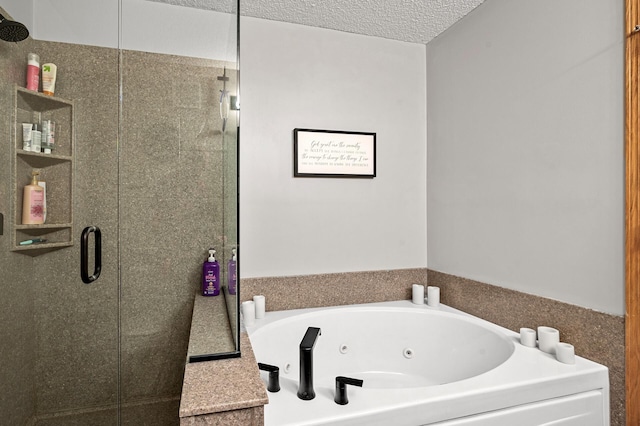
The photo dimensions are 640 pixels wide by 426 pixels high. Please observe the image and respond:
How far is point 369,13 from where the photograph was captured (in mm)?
2184

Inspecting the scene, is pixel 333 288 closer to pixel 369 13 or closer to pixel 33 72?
pixel 369 13

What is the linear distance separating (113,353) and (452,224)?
196cm

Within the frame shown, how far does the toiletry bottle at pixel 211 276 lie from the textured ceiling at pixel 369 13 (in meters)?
Result: 1.44

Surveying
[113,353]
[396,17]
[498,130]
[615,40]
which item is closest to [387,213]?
[498,130]

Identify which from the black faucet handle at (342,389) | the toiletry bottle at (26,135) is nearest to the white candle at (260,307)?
the black faucet handle at (342,389)

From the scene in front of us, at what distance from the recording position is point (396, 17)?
2.23 metres

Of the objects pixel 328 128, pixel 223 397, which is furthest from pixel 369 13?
pixel 223 397

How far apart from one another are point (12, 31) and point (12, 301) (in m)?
0.85

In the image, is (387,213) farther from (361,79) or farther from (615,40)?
(615,40)

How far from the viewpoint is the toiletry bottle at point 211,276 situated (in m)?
1.89

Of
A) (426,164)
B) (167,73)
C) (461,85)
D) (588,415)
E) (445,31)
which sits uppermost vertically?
(445,31)

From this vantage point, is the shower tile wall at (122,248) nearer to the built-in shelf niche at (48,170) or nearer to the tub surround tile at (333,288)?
the built-in shelf niche at (48,170)

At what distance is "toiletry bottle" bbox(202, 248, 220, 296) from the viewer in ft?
6.21

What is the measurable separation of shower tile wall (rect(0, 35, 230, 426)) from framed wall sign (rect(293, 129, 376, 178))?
26.9 inches
